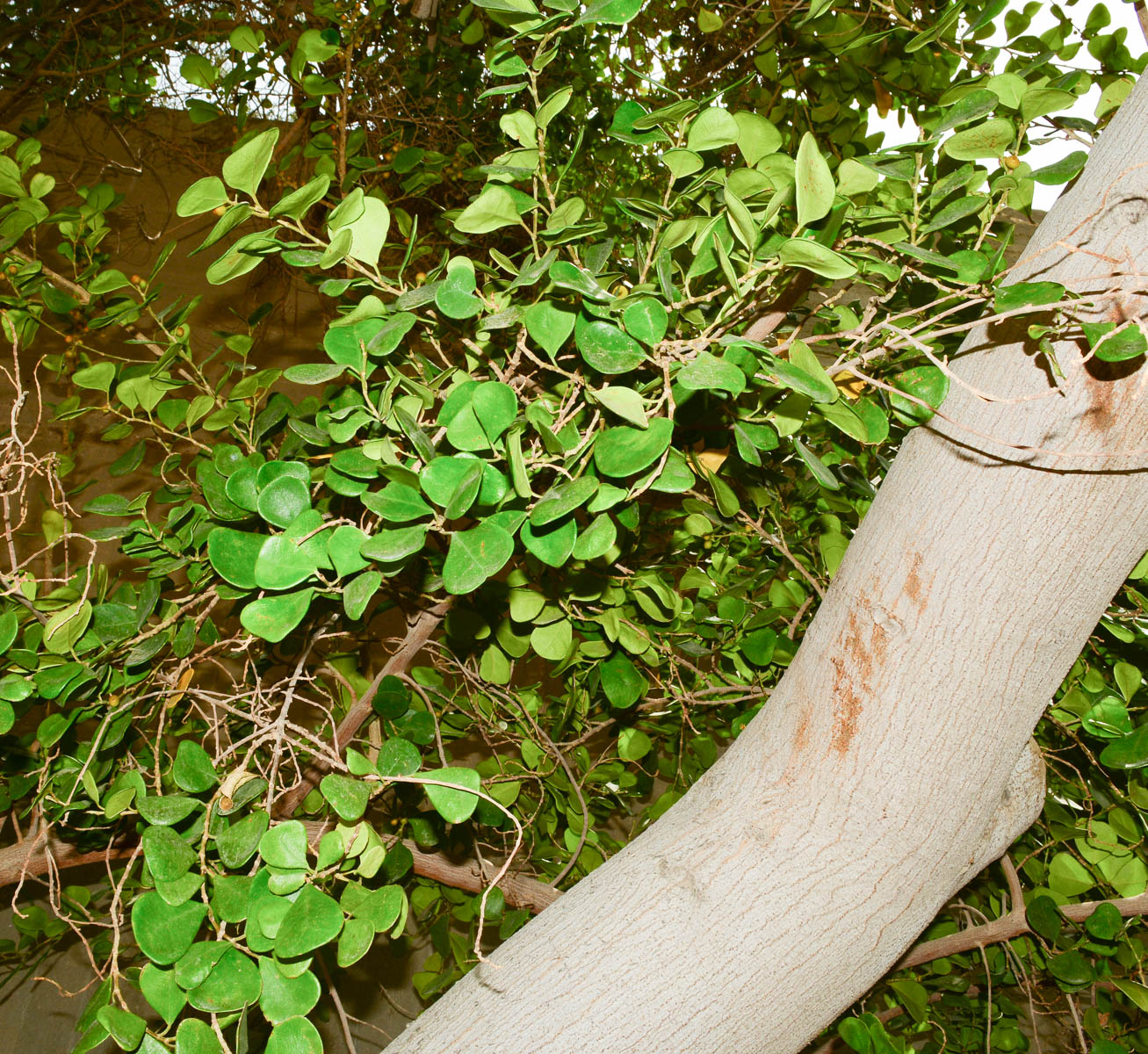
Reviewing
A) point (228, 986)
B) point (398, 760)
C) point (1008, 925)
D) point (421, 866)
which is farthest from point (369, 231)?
point (1008, 925)

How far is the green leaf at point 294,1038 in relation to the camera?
1.40ft

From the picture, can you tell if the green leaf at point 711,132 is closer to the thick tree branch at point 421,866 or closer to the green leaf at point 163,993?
the green leaf at point 163,993

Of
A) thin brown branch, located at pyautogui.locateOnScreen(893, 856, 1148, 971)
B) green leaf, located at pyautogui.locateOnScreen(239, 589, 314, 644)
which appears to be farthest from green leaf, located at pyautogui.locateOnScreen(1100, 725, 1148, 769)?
green leaf, located at pyautogui.locateOnScreen(239, 589, 314, 644)

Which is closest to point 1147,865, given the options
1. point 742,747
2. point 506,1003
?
point 742,747

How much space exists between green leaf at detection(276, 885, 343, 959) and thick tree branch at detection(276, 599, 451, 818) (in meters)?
0.34

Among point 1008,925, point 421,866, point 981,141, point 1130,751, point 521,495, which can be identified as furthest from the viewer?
point 421,866

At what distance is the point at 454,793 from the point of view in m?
0.45

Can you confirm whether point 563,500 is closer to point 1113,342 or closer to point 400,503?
point 400,503

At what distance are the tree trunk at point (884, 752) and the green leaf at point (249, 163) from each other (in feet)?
1.32

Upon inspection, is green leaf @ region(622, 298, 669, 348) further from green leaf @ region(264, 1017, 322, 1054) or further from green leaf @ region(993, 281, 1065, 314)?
green leaf @ region(264, 1017, 322, 1054)

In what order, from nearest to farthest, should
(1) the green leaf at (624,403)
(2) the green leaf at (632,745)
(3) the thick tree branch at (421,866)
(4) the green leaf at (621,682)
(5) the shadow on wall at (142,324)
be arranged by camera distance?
(1) the green leaf at (624,403), (4) the green leaf at (621,682), (3) the thick tree branch at (421,866), (2) the green leaf at (632,745), (5) the shadow on wall at (142,324)

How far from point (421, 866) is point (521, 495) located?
814mm

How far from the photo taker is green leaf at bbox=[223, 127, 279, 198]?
406 millimetres

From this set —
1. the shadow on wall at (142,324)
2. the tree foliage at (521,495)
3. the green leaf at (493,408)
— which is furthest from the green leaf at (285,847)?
the shadow on wall at (142,324)
